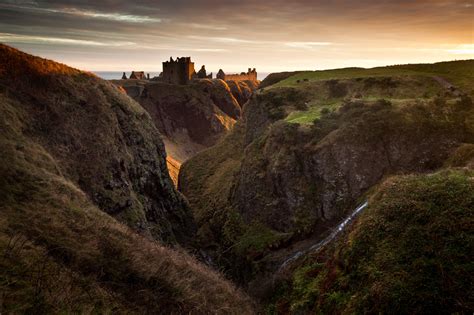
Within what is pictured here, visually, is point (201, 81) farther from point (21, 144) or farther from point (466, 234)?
point (466, 234)

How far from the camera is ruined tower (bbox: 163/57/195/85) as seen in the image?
4003 inches

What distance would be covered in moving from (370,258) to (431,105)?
2652 centimetres

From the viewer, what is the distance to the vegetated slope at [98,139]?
31.2 m

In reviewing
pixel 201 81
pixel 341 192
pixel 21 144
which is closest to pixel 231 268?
pixel 341 192

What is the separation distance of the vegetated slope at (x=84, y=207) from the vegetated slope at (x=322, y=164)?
6.82 meters

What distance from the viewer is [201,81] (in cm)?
10625

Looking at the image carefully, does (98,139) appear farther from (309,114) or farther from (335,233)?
(335,233)

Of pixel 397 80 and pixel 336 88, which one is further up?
pixel 397 80

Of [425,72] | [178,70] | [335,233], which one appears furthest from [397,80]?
[178,70]

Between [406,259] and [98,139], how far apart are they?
2949cm

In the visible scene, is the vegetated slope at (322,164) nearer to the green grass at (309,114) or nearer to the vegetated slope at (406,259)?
the green grass at (309,114)

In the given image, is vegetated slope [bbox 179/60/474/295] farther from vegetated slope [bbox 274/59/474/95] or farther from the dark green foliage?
the dark green foliage

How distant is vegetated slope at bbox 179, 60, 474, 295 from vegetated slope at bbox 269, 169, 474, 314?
12.0m

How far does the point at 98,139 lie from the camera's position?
3475cm
